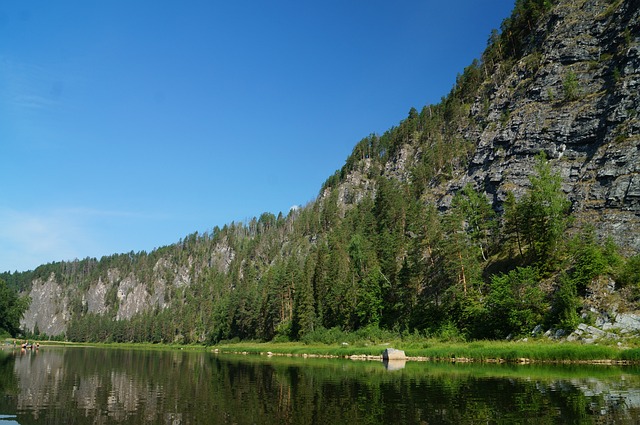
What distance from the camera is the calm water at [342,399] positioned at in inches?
895

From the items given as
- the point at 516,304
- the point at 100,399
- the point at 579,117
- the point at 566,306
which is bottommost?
the point at 100,399

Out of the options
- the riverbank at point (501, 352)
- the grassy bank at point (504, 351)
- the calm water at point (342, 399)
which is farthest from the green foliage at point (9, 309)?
the calm water at point (342, 399)

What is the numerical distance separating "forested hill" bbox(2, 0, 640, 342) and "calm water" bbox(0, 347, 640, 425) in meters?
27.9

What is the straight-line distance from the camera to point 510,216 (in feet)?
270

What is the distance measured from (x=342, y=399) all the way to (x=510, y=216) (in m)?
64.1

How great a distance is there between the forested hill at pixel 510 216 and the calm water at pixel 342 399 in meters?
27.9

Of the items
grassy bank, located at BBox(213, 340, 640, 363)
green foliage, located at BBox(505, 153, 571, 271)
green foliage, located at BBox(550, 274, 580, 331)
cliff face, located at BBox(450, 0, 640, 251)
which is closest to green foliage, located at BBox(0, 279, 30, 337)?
grassy bank, located at BBox(213, 340, 640, 363)

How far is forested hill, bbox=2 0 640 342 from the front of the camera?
7031 centimetres

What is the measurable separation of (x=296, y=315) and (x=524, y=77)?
319ft

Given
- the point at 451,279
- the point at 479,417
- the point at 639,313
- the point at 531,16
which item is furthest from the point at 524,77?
the point at 479,417

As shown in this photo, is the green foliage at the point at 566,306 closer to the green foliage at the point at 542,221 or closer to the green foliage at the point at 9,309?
the green foliage at the point at 542,221

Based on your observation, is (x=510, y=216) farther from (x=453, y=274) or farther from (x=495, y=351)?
(x=495, y=351)

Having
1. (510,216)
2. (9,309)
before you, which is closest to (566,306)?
(510,216)

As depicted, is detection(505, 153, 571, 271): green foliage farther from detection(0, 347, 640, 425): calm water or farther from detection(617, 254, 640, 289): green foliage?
detection(0, 347, 640, 425): calm water
